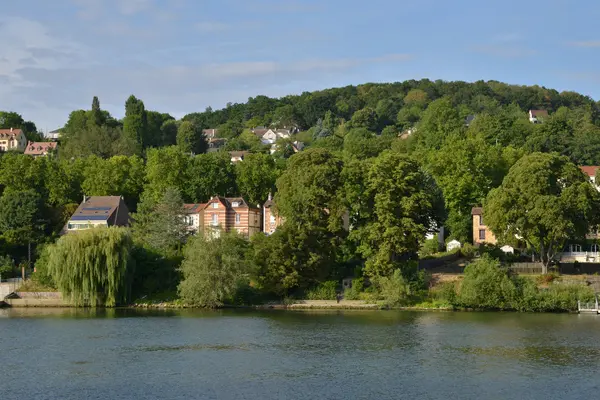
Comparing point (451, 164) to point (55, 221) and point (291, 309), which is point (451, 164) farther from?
point (55, 221)

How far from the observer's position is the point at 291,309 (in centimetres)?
5891

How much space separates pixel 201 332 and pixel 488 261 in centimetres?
2150

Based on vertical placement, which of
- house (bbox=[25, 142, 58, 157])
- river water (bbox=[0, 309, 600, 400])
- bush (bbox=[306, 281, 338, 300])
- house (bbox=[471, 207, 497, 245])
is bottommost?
river water (bbox=[0, 309, 600, 400])

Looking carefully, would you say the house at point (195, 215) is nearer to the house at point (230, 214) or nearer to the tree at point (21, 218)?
the house at point (230, 214)

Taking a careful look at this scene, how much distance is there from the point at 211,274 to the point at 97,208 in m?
29.0

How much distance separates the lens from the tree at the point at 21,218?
240 feet

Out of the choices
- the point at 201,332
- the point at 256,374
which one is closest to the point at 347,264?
the point at 201,332

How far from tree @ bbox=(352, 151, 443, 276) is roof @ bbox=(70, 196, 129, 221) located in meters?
30.0

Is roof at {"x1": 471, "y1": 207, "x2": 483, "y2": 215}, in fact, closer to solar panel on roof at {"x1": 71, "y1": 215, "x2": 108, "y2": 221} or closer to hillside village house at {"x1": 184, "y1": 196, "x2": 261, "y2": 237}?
hillside village house at {"x1": 184, "y1": 196, "x2": 261, "y2": 237}

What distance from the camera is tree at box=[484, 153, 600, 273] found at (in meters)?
59.8

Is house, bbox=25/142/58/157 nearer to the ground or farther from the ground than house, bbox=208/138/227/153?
nearer to the ground

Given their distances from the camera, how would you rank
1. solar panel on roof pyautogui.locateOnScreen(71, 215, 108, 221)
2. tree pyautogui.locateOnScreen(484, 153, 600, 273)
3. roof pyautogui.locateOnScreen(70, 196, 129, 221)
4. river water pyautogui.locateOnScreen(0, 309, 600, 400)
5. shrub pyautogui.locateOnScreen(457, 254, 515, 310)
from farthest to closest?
roof pyautogui.locateOnScreen(70, 196, 129, 221)
solar panel on roof pyautogui.locateOnScreen(71, 215, 108, 221)
tree pyautogui.locateOnScreen(484, 153, 600, 273)
shrub pyautogui.locateOnScreen(457, 254, 515, 310)
river water pyautogui.locateOnScreen(0, 309, 600, 400)

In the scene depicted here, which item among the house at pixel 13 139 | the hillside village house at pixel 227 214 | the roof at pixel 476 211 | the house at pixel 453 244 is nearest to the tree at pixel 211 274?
the house at pixel 453 244

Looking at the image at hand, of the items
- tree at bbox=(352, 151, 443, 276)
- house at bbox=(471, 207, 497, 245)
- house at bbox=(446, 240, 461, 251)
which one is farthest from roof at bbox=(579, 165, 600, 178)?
tree at bbox=(352, 151, 443, 276)
